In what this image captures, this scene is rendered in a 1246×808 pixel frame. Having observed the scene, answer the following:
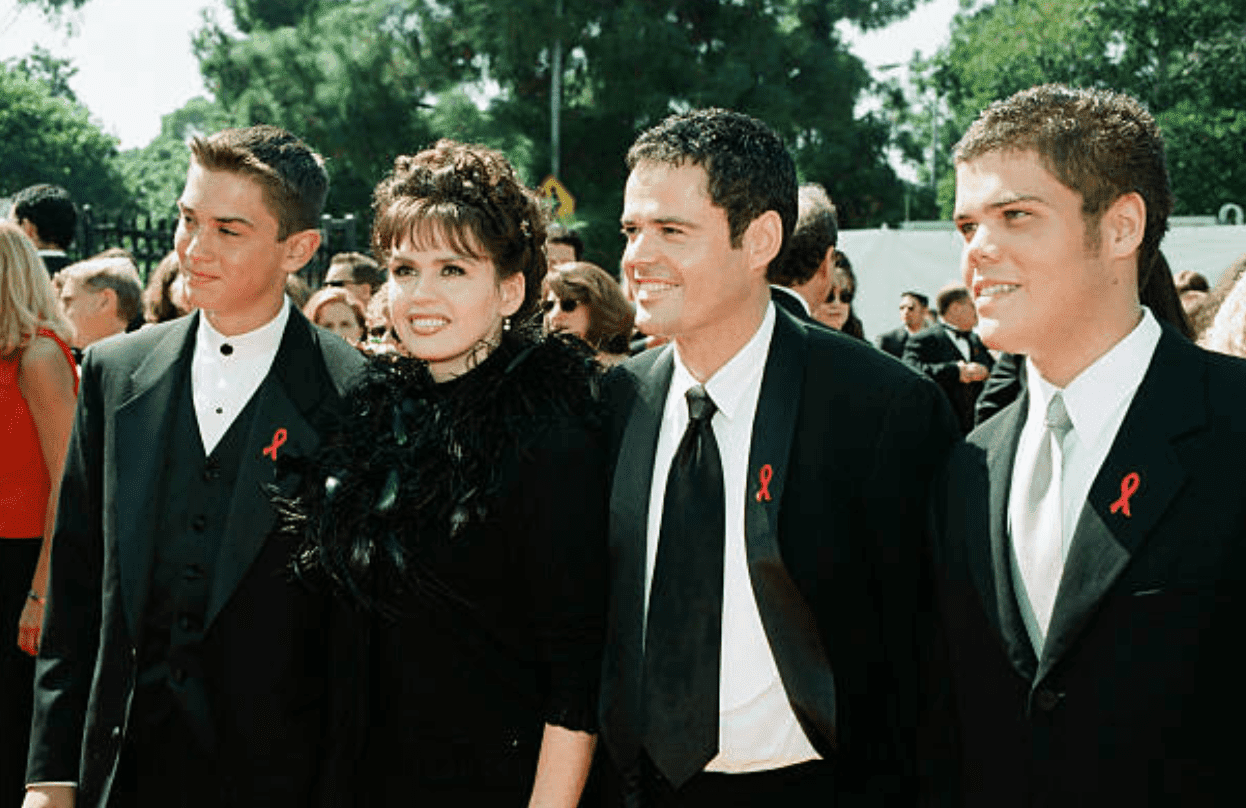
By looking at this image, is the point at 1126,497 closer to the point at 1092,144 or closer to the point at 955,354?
the point at 1092,144

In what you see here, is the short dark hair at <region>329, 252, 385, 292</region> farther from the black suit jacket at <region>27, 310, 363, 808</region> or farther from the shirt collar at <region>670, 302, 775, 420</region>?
the shirt collar at <region>670, 302, 775, 420</region>

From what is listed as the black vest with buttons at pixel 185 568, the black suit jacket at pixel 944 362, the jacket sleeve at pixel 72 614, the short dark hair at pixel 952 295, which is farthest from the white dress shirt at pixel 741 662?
the short dark hair at pixel 952 295

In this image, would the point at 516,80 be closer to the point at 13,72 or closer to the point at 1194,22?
the point at 1194,22

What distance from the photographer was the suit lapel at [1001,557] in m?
2.34

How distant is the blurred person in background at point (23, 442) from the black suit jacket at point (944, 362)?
6.70 meters

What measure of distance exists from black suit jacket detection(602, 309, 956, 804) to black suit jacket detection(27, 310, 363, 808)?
29.2 inches

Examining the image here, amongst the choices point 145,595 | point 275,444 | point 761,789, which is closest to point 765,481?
point 761,789

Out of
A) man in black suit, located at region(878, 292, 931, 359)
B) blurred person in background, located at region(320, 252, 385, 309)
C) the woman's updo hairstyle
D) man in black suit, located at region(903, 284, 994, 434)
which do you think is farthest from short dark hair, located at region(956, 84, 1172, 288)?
man in black suit, located at region(878, 292, 931, 359)

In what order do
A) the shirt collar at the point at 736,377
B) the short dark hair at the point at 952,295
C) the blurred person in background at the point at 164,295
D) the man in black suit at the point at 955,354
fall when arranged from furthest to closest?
the short dark hair at the point at 952,295 → the man in black suit at the point at 955,354 → the blurred person in background at the point at 164,295 → the shirt collar at the point at 736,377

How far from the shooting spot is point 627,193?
9.66 ft

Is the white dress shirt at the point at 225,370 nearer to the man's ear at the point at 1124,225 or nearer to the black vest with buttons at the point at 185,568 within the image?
the black vest with buttons at the point at 185,568

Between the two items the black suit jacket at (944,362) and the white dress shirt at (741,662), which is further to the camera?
the black suit jacket at (944,362)

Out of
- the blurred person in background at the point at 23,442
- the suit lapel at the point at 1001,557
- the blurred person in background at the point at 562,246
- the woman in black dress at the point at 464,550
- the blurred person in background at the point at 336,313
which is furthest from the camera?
the blurred person in background at the point at 562,246

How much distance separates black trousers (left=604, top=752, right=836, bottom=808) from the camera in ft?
8.54
